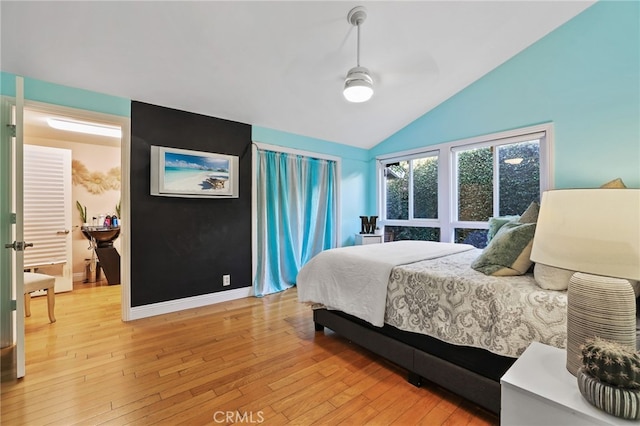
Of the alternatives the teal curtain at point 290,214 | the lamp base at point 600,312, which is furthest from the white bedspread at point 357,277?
the teal curtain at point 290,214

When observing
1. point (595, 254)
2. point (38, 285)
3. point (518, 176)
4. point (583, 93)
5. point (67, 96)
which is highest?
point (583, 93)

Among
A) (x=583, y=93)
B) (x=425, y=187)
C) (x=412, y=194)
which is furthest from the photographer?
(x=412, y=194)

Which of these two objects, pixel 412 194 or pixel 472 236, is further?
pixel 412 194

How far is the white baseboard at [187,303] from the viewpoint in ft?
9.68

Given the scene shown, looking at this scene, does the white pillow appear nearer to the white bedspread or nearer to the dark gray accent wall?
the white bedspread

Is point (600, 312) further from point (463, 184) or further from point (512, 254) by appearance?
point (463, 184)

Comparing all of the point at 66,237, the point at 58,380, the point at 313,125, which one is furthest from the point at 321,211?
the point at 66,237

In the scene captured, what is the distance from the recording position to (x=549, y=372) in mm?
1056

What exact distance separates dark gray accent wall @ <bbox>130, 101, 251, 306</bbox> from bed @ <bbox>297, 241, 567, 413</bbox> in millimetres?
1587

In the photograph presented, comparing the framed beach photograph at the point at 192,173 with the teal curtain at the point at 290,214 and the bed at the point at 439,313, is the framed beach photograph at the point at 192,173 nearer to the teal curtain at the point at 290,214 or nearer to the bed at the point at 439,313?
the teal curtain at the point at 290,214

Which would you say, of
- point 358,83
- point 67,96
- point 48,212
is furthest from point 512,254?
point 48,212

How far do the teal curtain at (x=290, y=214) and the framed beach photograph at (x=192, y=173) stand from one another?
1.54 feet

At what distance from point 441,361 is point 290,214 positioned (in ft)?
9.45

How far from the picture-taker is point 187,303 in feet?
10.7
